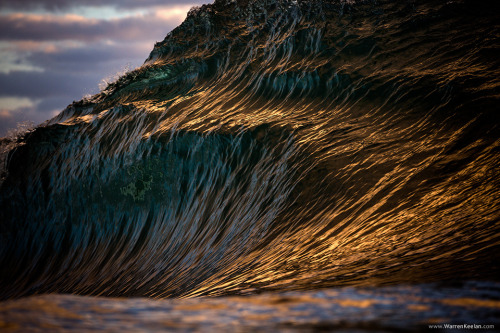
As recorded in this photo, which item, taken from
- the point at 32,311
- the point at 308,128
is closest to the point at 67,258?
the point at 308,128

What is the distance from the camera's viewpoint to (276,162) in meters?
5.18

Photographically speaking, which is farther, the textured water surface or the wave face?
the wave face

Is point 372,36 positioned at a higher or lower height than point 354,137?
higher

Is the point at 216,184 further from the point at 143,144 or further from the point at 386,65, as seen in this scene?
the point at 386,65

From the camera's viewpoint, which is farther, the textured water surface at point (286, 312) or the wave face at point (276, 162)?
the wave face at point (276, 162)

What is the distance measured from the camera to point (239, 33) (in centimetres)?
771

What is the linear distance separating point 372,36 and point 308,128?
1.81 m

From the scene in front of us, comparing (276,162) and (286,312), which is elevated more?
Result: (276,162)

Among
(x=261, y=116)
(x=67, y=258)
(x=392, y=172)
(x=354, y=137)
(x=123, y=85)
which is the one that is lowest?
(x=67, y=258)

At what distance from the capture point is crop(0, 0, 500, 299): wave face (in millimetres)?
3432

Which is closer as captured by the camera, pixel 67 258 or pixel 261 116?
pixel 261 116

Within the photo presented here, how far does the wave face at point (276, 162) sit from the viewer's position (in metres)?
3.43

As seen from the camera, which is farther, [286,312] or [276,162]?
[276,162]

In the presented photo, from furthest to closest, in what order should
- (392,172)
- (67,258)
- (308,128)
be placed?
(67,258) → (308,128) → (392,172)
